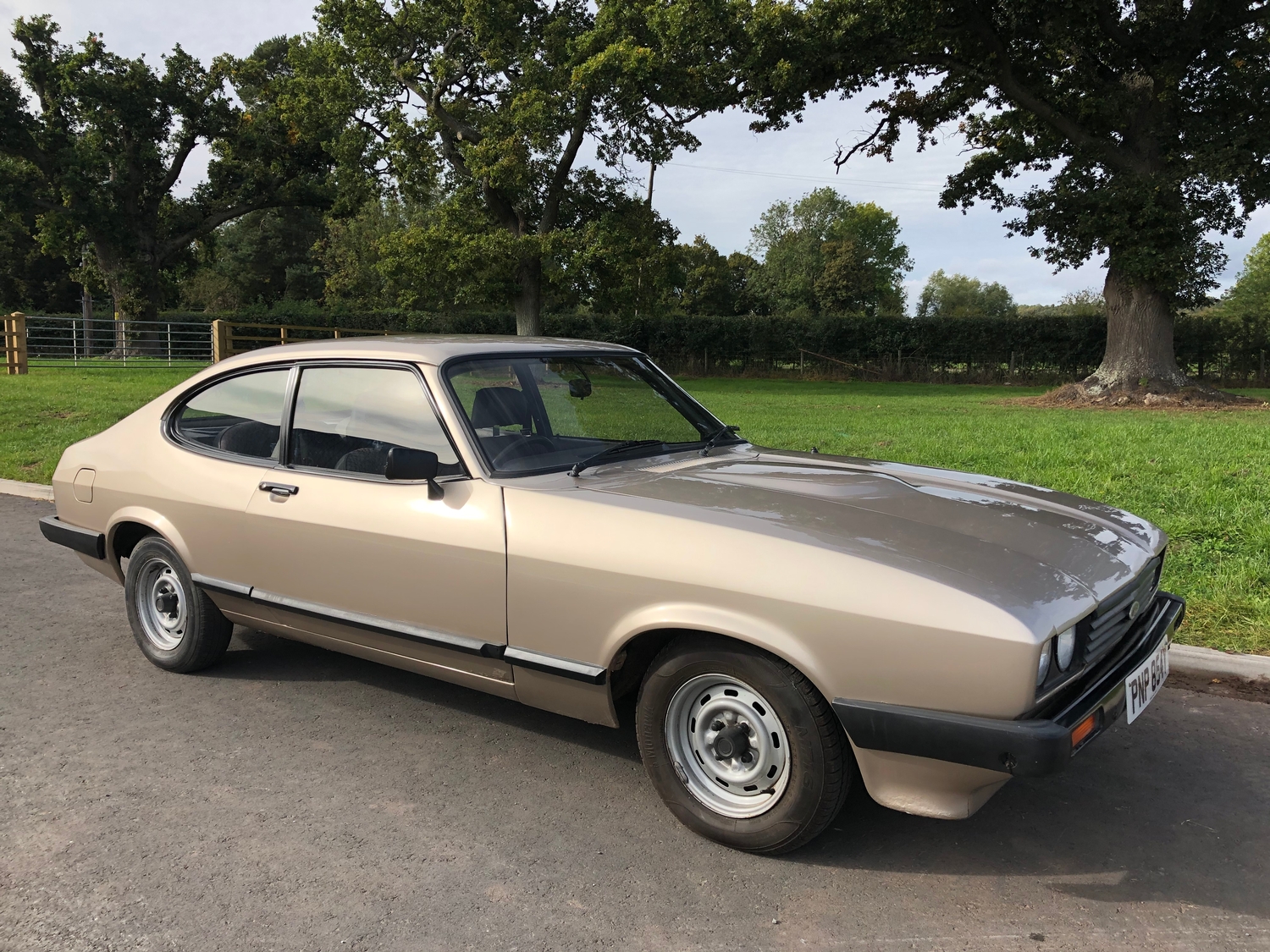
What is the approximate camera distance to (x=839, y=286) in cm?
6762

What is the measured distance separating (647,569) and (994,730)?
3.32 feet

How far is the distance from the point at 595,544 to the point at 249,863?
1.34 m

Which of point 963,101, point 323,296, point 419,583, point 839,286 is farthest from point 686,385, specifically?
point 839,286

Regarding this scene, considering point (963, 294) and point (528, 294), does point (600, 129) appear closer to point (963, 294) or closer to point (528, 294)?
point (528, 294)

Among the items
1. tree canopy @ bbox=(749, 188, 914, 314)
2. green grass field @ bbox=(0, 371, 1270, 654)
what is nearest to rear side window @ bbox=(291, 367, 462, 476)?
green grass field @ bbox=(0, 371, 1270, 654)

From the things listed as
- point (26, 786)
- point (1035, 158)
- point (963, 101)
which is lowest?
point (26, 786)

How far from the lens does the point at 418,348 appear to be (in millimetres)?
3561

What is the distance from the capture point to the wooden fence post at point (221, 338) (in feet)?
61.9

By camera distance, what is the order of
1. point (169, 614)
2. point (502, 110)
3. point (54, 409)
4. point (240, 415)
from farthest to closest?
point (502, 110) → point (54, 409) → point (169, 614) → point (240, 415)

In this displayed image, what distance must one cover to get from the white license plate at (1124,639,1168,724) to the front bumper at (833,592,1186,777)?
6cm

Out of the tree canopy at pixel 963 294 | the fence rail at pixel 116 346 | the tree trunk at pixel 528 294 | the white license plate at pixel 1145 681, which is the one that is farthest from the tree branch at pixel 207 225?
the tree canopy at pixel 963 294

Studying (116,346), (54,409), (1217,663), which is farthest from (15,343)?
(1217,663)

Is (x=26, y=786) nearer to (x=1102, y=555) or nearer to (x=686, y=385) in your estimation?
(x=1102, y=555)

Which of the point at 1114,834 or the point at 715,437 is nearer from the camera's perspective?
the point at 1114,834
